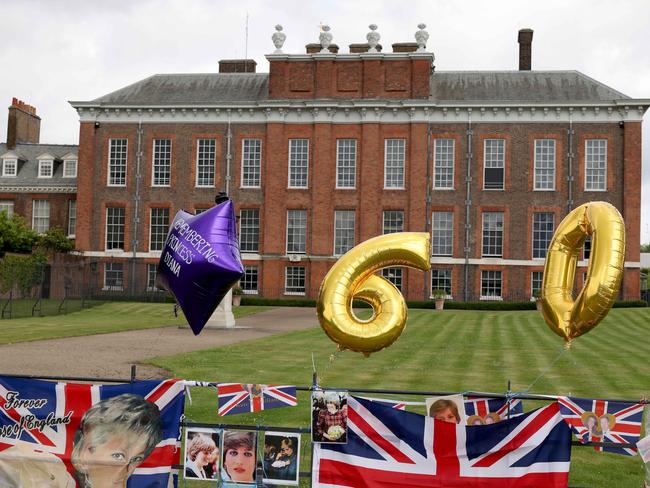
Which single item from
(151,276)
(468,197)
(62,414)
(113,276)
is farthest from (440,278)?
(62,414)

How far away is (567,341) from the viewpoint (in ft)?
22.8

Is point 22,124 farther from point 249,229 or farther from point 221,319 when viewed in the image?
point 221,319

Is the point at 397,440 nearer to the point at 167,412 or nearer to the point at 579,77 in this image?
the point at 167,412

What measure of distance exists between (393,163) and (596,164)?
11018 millimetres

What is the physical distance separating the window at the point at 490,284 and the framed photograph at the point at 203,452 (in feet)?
120

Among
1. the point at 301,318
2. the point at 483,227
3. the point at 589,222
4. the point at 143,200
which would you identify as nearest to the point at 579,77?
the point at 483,227

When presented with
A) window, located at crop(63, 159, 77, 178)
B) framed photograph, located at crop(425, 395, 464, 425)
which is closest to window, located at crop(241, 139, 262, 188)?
window, located at crop(63, 159, 77, 178)

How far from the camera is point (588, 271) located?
22.2 ft

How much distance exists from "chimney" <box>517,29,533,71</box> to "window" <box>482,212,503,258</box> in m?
9.82

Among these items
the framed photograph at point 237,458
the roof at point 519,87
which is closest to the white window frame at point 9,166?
the roof at point 519,87

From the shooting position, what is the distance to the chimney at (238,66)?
49438 millimetres

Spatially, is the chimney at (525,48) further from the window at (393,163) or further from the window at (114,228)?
the window at (114,228)

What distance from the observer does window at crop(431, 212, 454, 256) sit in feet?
141

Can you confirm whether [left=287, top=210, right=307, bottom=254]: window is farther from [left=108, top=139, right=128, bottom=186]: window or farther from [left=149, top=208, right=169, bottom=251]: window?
[left=108, top=139, right=128, bottom=186]: window
